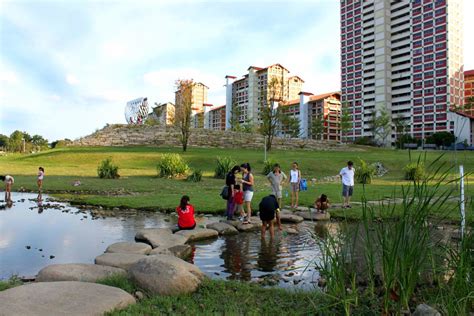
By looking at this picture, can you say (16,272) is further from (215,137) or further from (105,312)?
(215,137)

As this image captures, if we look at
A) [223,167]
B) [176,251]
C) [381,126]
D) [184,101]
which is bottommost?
[176,251]

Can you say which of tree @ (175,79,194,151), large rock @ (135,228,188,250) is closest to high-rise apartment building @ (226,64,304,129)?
tree @ (175,79,194,151)

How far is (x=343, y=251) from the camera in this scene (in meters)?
4.20

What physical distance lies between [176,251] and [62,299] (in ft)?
10.1

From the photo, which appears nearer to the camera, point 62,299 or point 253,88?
point 62,299

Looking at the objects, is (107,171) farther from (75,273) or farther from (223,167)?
(75,273)

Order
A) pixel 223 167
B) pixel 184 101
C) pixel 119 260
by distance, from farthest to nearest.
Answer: pixel 184 101 → pixel 223 167 → pixel 119 260

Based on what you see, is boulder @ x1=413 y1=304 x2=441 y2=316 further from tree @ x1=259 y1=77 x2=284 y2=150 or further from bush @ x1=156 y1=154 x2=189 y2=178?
tree @ x1=259 y1=77 x2=284 y2=150

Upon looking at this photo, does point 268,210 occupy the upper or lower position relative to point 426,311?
upper

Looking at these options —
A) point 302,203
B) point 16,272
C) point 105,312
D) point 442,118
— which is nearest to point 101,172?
point 302,203

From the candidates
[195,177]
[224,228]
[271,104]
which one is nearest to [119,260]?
[224,228]

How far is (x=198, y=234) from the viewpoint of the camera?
888 centimetres

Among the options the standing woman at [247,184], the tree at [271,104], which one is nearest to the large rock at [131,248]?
the standing woman at [247,184]

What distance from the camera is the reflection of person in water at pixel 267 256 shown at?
6.65 metres
